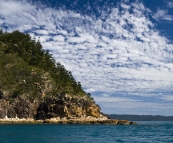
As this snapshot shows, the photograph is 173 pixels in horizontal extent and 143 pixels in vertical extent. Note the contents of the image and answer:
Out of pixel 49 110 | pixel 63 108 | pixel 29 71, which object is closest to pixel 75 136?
pixel 63 108

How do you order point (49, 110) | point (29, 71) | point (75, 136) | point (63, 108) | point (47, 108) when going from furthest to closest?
point (29, 71)
point (47, 108)
point (49, 110)
point (63, 108)
point (75, 136)

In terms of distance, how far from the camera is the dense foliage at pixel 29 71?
141 metres

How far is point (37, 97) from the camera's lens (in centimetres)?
13875

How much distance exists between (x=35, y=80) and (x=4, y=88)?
638 inches

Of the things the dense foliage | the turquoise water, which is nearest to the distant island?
the dense foliage

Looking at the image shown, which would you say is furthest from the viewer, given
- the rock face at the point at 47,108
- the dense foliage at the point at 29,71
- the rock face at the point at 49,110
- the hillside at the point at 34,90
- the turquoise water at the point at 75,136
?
the dense foliage at the point at 29,71

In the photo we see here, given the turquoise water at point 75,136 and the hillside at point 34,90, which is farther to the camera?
the hillside at point 34,90

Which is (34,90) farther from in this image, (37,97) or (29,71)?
(29,71)

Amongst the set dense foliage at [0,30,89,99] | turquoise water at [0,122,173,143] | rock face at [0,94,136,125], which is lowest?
turquoise water at [0,122,173,143]

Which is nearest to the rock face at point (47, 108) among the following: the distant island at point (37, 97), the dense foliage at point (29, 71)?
the distant island at point (37, 97)

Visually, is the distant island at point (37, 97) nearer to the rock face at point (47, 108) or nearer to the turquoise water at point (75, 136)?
the rock face at point (47, 108)

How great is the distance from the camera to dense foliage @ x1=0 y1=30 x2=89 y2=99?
14062cm

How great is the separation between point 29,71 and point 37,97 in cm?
1683

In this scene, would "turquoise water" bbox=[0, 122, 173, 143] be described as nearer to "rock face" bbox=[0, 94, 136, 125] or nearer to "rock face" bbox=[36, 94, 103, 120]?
"rock face" bbox=[0, 94, 136, 125]
